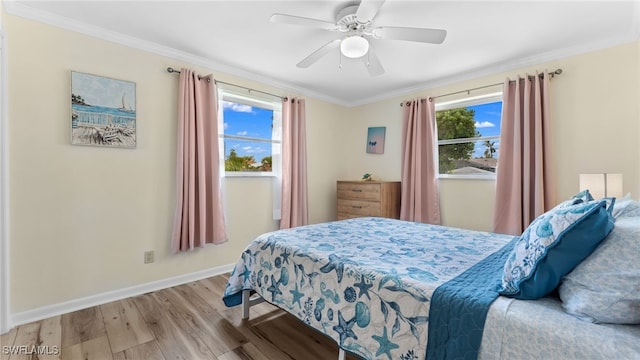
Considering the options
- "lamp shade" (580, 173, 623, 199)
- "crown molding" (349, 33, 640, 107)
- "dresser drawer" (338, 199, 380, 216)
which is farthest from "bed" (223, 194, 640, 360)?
"crown molding" (349, 33, 640, 107)

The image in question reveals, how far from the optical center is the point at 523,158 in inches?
114

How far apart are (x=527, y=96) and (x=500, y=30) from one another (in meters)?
0.88

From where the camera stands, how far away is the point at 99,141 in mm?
2418

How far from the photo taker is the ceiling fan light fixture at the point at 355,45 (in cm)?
203

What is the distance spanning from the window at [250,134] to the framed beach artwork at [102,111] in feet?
3.01

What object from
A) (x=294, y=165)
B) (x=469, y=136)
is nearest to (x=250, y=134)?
(x=294, y=165)

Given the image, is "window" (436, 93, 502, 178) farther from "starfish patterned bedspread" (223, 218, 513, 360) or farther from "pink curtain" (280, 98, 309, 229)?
"pink curtain" (280, 98, 309, 229)

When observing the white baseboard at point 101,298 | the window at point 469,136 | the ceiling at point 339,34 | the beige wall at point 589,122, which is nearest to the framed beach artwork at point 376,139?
the window at point 469,136

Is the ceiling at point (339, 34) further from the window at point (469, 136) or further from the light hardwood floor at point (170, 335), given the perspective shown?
the light hardwood floor at point (170, 335)

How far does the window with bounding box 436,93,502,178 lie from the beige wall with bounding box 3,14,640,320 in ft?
0.72

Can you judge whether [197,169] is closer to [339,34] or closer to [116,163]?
[116,163]

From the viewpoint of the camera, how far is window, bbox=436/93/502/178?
3295mm

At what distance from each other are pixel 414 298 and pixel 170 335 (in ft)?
5.65

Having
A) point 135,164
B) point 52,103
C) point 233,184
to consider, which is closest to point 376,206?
point 233,184
